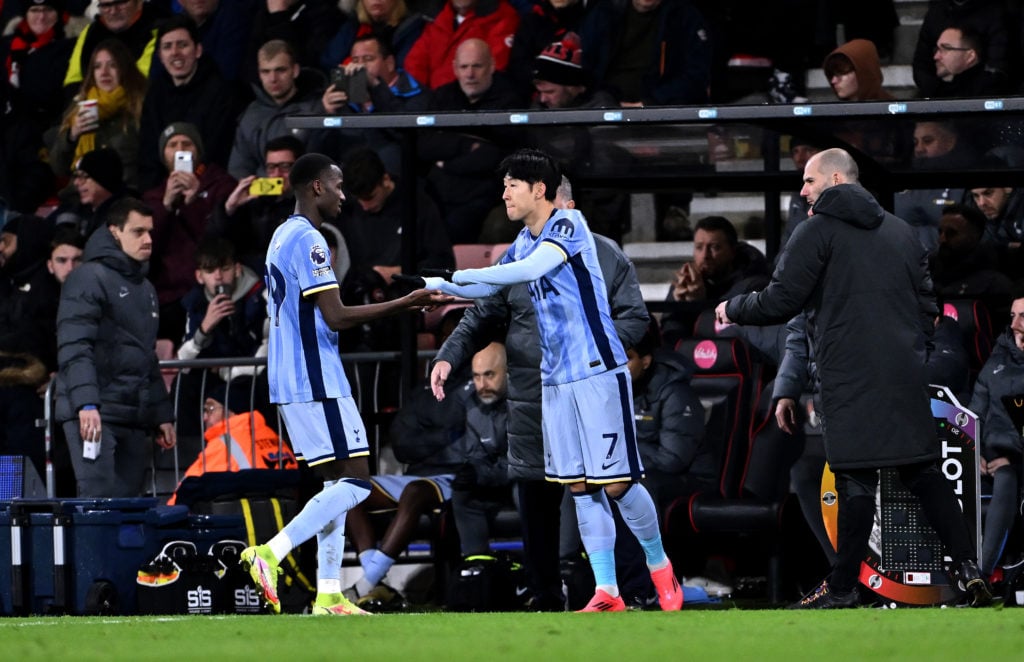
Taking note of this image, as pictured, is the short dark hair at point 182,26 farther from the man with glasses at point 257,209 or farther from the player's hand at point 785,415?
the player's hand at point 785,415

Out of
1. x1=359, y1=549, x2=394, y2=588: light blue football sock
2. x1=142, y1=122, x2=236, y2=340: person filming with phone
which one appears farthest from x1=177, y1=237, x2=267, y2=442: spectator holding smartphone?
x1=359, y1=549, x2=394, y2=588: light blue football sock

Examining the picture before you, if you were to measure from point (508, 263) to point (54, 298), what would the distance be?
6.51 metres

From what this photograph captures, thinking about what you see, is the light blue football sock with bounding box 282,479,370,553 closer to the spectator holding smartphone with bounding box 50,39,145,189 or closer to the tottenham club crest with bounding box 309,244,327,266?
the tottenham club crest with bounding box 309,244,327,266

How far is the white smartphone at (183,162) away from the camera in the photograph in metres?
15.2

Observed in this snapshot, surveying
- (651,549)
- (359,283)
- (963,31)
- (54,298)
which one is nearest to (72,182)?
(54,298)

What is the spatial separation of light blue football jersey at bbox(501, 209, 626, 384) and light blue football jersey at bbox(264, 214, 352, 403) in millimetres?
958

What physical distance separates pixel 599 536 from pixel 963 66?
5.48 metres

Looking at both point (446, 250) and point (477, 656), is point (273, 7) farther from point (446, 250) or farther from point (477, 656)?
point (477, 656)

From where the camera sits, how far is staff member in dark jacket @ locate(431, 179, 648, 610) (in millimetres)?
10242

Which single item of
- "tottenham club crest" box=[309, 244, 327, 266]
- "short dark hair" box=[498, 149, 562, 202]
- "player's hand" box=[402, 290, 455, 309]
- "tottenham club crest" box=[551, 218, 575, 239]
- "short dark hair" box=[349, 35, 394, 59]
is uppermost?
"short dark hair" box=[349, 35, 394, 59]

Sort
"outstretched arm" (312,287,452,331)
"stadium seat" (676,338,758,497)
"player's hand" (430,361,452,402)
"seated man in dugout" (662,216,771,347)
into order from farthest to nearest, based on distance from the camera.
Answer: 1. "seated man in dugout" (662,216,771,347)
2. "stadium seat" (676,338,758,497)
3. "player's hand" (430,361,452,402)
4. "outstretched arm" (312,287,452,331)

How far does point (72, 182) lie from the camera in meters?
16.5

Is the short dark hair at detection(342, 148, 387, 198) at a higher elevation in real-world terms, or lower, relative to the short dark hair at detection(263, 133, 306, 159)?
lower

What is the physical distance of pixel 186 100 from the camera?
15930mm
